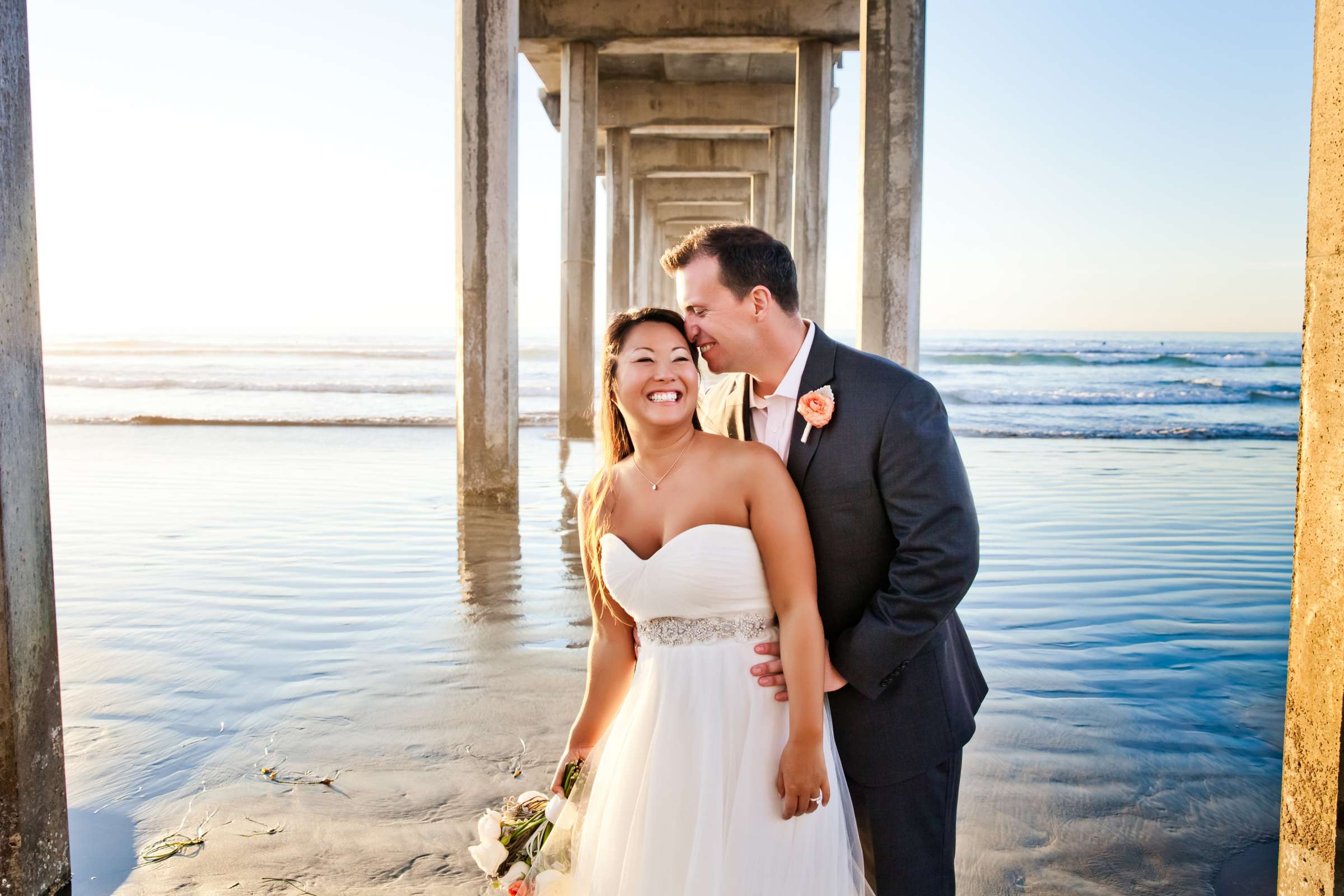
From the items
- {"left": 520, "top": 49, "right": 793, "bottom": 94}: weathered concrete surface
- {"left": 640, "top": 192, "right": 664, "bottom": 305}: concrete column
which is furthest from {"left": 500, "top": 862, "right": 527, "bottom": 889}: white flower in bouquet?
{"left": 640, "top": 192, "right": 664, "bottom": 305}: concrete column

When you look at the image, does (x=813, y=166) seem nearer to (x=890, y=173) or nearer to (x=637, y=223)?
(x=890, y=173)

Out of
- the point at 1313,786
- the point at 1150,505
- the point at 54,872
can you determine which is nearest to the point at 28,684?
the point at 54,872

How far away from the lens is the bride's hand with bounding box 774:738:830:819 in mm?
2145

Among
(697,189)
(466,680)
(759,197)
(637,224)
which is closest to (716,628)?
(466,680)

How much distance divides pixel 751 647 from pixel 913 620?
1.18 feet

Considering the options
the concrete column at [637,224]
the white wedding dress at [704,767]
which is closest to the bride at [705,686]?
the white wedding dress at [704,767]

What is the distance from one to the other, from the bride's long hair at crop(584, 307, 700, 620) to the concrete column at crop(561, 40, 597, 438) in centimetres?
1323

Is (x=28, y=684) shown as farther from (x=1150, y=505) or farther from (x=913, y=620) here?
(x=1150, y=505)

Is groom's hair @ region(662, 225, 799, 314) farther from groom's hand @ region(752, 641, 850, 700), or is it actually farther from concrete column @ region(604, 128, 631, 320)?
concrete column @ region(604, 128, 631, 320)

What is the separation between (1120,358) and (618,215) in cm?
2437

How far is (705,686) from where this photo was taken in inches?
88.2

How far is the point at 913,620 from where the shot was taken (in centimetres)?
222

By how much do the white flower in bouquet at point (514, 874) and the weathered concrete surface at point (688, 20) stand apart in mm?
14803

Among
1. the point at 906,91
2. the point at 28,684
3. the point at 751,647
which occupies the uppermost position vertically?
the point at 906,91
